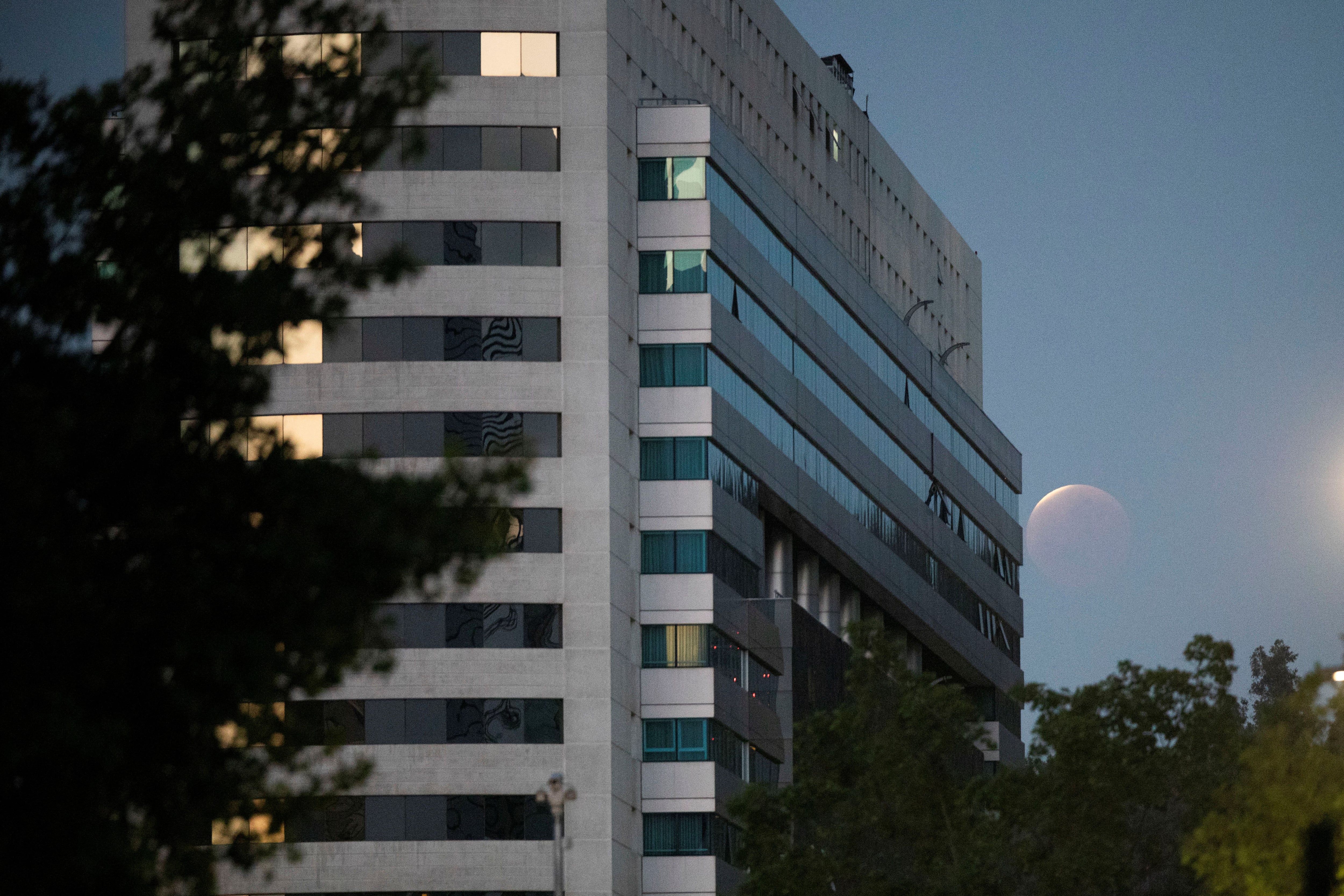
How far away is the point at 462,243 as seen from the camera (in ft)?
288

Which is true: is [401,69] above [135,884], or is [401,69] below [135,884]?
above

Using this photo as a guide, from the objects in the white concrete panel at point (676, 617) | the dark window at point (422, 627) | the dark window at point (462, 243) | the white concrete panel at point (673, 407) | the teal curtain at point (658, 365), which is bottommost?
the dark window at point (422, 627)

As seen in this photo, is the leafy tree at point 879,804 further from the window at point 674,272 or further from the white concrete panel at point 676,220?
the white concrete panel at point 676,220

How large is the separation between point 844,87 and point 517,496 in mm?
48056

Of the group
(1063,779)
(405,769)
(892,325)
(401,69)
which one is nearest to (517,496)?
(405,769)

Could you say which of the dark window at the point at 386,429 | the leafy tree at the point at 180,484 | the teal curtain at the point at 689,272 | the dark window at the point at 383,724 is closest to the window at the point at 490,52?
the teal curtain at the point at 689,272

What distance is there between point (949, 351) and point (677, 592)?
46.2 m

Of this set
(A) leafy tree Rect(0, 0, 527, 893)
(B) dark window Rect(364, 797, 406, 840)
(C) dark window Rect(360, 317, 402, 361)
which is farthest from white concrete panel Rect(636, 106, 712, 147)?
(A) leafy tree Rect(0, 0, 527, 893)

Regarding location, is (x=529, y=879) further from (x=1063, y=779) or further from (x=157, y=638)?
(x=157, y=638)

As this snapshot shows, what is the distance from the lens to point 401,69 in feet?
92.7

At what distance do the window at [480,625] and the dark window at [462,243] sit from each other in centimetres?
1345

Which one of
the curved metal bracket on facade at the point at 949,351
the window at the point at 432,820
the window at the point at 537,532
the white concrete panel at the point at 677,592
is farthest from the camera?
the curved metal bracket on facade at the point at 949,351

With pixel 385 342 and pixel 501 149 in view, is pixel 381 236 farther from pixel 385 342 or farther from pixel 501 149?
pixel 501 149

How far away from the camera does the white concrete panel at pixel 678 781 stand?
8900cm
